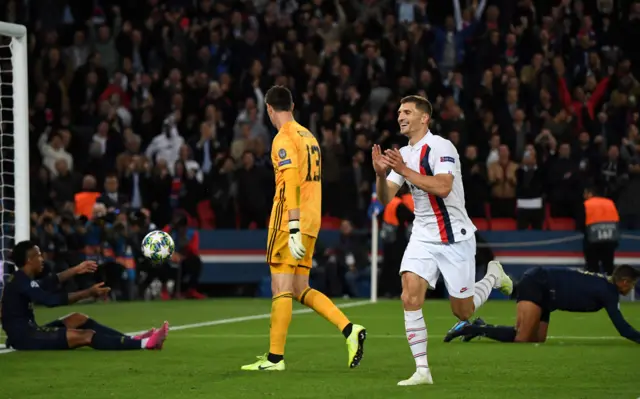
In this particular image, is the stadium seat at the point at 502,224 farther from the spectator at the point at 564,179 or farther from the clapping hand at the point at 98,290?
the clapping hand at the point at 98,290

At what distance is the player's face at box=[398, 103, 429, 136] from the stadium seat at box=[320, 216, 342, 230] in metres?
14.6

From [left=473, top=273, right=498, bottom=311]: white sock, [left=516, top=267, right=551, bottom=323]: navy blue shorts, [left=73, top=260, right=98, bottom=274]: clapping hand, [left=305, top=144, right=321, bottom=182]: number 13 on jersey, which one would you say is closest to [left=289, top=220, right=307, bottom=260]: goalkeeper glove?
[left=305, top=144, right=321, bottom=182]: number 13 on jersey

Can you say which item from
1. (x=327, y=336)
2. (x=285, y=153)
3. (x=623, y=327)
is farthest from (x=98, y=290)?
(x=623, y=327)

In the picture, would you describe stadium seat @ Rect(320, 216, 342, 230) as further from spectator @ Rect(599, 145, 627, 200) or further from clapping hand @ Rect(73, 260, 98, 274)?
clapping hand @ Rect(73, 260, 98, 274)

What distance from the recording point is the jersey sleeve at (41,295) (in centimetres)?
1252

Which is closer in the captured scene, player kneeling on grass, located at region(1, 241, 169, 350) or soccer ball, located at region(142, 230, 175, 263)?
player kneeling on grass, located at region(1, 241, 169, 350)

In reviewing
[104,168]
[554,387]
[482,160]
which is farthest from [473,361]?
[104,168]

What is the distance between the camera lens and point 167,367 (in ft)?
38.0

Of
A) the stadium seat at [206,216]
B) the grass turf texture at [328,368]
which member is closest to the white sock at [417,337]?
the grass turf texture at [328,368]

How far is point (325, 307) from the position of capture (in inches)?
Answer: 444

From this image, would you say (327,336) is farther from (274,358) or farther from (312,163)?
(312,163)

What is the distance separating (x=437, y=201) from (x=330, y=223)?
582 inches

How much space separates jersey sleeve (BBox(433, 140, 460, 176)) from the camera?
33.6 feet

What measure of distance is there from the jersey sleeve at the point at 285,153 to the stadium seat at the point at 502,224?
13.9m
